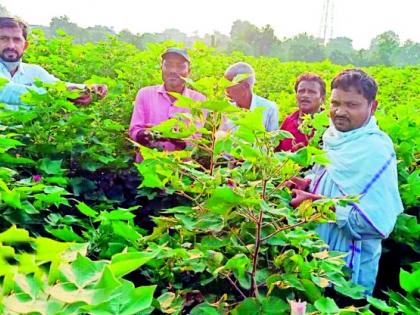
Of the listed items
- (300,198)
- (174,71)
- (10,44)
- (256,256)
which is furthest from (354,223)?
(10,44)

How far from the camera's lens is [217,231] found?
157cm

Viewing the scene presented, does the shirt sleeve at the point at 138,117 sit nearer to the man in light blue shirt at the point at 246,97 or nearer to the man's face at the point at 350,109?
the man in light blue shirt at the point at 246,97

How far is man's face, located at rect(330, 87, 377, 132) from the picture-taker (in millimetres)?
2650

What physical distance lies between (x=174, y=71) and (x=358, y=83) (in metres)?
1.64

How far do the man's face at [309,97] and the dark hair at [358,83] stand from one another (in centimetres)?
111

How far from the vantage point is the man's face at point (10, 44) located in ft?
13.0

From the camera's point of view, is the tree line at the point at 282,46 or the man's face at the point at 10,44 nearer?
the man's face at the point at 10,44

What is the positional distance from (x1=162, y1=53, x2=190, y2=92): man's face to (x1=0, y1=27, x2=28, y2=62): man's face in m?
1.04

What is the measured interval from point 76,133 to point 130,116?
4.30 feet

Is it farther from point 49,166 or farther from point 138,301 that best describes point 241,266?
point 49,166

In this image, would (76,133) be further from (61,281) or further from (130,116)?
(61,281)

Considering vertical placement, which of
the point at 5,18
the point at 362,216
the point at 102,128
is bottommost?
the point at 362,216

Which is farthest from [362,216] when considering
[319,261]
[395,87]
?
[395,87]

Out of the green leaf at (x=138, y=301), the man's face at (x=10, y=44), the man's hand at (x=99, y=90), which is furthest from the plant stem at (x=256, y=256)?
the man's face at (x=10, y=44)
